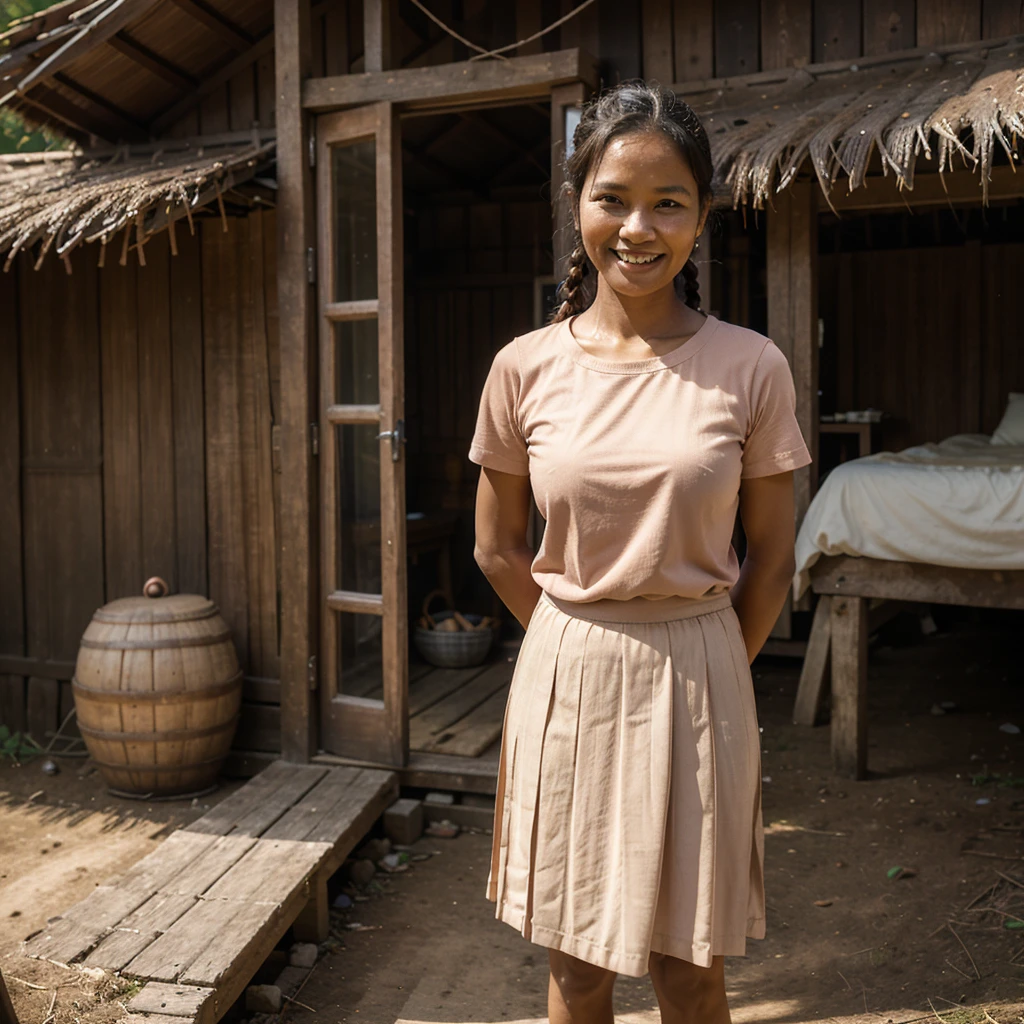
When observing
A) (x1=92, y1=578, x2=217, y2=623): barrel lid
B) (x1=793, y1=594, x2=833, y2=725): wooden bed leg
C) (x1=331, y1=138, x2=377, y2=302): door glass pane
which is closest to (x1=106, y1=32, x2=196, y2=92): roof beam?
(x1=331, y1=138, x2=377, y2=302): door glass pane

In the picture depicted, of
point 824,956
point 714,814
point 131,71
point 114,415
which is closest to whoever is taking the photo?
point 714,814

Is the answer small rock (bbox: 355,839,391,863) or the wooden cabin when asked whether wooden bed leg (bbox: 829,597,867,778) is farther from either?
small rock (bbox: 355,839,391,863)

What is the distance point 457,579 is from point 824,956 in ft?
16.2

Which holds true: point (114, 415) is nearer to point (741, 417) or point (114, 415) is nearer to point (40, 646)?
point (40, 646)

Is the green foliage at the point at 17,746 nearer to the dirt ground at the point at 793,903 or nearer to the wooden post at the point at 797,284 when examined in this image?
the dirt ground at the point at 793,903

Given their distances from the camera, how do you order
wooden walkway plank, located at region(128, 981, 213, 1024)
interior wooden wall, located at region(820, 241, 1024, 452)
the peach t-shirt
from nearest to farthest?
1. the peach t-shirt
2. wooden walkway plank, located at region(128, 981, 213, 1024)
3. interior wooden wall, located at region(820, 241, 1024, 452)

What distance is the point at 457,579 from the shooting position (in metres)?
8.39

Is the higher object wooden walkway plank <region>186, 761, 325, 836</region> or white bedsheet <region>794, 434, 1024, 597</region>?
white bedsheet <region>794, 434, 1024, 597</region>

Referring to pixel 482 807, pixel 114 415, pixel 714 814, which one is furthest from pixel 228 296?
pixel 714 814

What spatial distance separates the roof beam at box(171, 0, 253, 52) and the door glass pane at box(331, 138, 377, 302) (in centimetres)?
93

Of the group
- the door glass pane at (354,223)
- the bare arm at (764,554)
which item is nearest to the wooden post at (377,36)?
the door glass pane at (354,223)

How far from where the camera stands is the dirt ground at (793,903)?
11.3 feet

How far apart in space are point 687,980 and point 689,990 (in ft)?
0.07

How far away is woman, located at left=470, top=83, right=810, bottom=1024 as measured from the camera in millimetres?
1990
